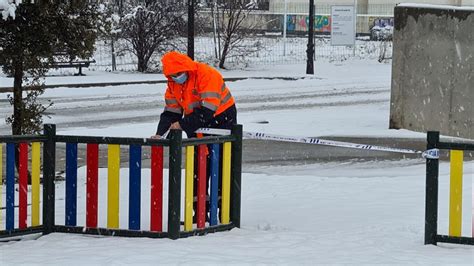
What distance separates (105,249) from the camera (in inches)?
319

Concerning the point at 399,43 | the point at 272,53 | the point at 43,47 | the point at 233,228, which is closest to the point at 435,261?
the point at 233,228

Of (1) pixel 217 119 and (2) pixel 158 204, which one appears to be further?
(1) pixel 217 119

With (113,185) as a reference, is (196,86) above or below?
above

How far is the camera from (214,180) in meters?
8.95

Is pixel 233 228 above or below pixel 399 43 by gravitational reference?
below

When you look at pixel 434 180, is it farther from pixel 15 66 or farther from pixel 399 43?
pixel 399 43

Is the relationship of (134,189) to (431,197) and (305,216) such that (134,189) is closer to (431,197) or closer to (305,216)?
(305,216)

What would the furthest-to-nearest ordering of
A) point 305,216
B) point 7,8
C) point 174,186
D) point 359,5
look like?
1. point 359,5
2. point 7,8
3. point 305,216
4. point 174,186

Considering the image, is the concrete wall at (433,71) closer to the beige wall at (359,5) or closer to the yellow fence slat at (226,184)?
the yellow fence slat at (226,184)

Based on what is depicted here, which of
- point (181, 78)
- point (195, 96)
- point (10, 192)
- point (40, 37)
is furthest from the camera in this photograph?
point (40, 37)

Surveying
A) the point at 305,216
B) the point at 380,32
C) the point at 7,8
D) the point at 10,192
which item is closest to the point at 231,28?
the point at 380,32

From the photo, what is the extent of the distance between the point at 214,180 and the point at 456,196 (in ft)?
6.81

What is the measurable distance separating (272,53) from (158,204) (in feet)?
111

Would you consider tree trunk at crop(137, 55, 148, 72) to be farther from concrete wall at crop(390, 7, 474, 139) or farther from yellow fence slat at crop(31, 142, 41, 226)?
yellow fence slat at crop(31, 142, 41, 226)
